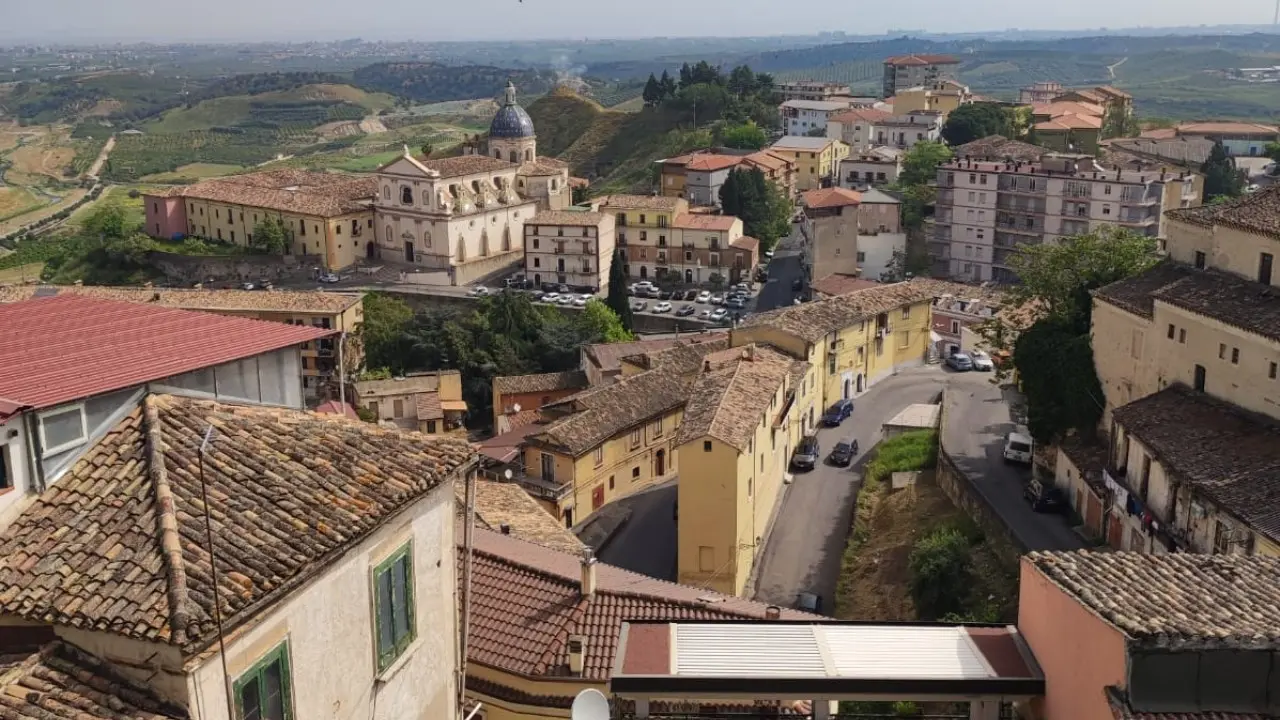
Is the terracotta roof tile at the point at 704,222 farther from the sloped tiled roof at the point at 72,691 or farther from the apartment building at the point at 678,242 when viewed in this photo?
the sloped tiled roof at the point at 72,691

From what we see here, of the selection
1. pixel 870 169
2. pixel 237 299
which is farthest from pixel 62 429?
pixel 870 169

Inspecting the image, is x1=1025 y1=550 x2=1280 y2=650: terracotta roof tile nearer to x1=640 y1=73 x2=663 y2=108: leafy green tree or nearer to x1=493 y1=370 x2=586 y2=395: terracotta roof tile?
x1=493 y1=370 x2=586 y2=395: terracotta roof tile

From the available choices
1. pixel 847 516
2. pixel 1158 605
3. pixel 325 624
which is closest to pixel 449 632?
pixel 325 624

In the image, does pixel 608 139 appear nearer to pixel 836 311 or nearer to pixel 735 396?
pixel 836 311

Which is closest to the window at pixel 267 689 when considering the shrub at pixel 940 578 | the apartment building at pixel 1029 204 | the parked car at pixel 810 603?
the shrub at pixel 940 578

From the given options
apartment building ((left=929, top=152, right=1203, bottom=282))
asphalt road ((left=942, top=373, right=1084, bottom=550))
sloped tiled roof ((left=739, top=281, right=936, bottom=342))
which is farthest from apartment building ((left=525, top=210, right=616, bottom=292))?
asphalt road ((left=942, top=373, right=1084, bottom=550))

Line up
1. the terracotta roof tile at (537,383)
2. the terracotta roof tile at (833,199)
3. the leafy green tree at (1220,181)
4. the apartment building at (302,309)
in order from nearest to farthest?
1. the terracotta roof tile at (537,383)
2. the apartment building at (302,309)
3. the terracotta roof tile at (833,199)
4. the leafy green tree at (1220,181)

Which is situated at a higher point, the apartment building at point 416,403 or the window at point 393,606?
the window at point 393,606
